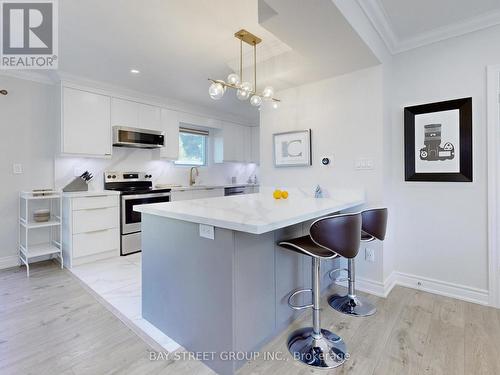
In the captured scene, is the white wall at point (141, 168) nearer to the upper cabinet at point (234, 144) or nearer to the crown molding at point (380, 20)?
the upper cabinet at point (234, 144)

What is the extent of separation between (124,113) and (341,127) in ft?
10.1

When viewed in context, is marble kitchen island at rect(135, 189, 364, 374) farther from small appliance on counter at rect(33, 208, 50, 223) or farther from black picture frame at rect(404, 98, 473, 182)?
small appliance on counter at rect(33, 208, 50, 223)

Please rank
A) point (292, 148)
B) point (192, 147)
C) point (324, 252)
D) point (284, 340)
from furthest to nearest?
point (192, 147) < point (292, 148) < point (284, 340) < point (324, 252)

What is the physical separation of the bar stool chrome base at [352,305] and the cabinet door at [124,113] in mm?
3591

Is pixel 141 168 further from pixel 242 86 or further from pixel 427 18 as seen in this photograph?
pixel 427 18

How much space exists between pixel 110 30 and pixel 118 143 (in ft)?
5.69

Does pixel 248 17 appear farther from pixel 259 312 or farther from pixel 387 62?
pixel 259 312

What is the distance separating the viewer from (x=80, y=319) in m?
2.06

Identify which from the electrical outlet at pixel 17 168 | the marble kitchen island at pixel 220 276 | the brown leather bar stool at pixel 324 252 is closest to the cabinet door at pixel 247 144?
the electrical outlet at pixel 17 168

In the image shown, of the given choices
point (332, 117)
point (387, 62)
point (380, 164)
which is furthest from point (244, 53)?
point (380, 164)

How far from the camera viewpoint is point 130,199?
12.2 feet

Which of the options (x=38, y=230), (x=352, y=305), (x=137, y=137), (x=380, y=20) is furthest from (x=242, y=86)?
(x=38, y=230)

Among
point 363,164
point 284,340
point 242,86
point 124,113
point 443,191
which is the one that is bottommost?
point 284,340

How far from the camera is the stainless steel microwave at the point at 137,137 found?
373cm
